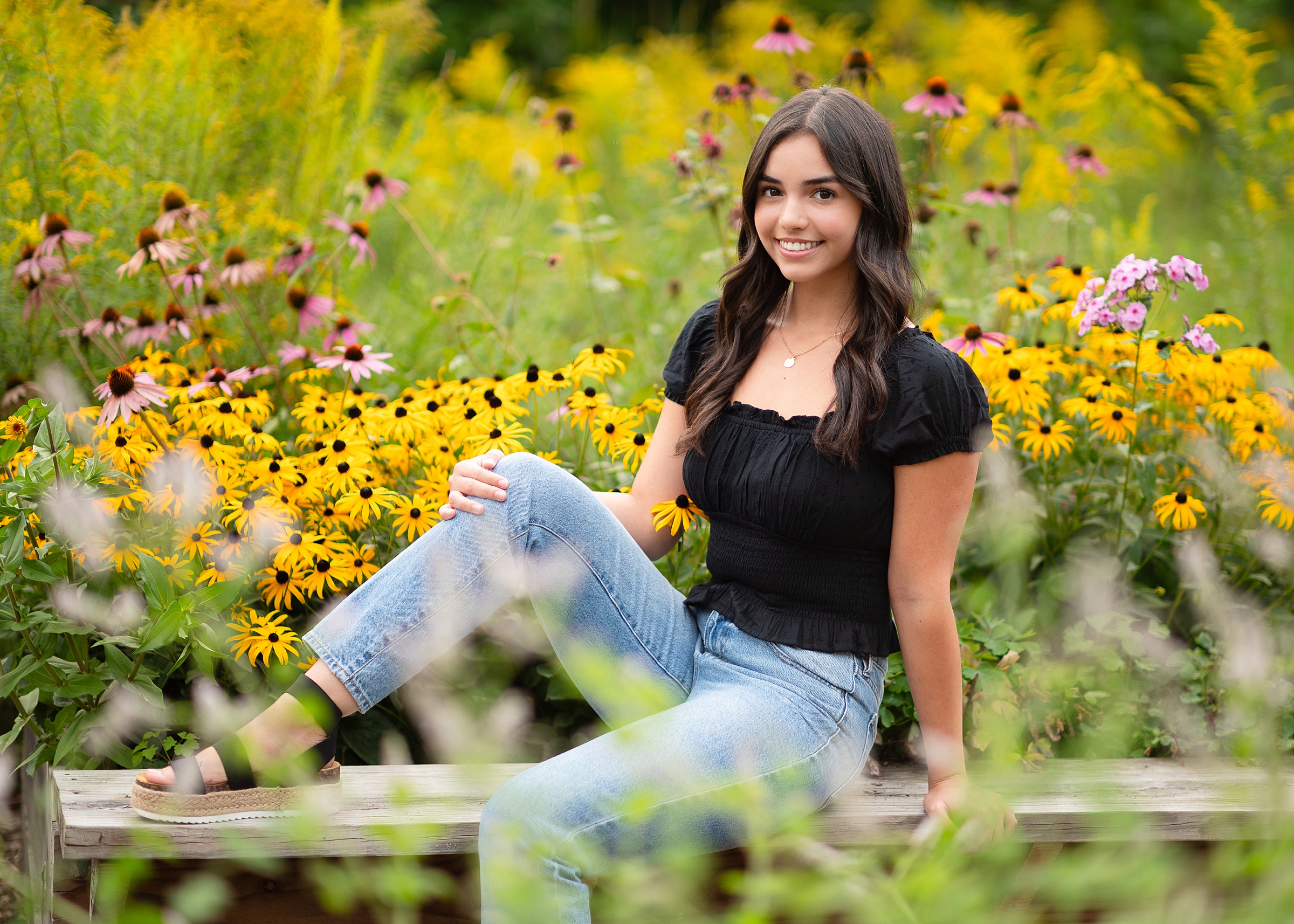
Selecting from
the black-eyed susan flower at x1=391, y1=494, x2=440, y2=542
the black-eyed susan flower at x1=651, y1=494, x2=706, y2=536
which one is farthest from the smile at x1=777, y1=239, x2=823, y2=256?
the black-eyed susan flower at x1=391, y1=494, x2=440, y2=542

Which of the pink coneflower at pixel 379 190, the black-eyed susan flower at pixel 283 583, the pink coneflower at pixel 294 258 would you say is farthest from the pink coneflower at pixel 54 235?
the black-eyed susan flower at pixel 283 583

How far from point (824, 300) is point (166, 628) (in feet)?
3.61

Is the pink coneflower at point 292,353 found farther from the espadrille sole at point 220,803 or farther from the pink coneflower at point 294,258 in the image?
the espadrille sole at point 220,803

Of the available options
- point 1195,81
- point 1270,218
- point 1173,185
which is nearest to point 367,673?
point 1270,218

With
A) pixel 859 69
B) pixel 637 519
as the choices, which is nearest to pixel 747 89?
pixel 859 69

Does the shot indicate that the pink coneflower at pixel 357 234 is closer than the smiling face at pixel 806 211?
No

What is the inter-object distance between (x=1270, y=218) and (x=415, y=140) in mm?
2940

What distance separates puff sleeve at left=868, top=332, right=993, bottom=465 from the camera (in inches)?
57.9

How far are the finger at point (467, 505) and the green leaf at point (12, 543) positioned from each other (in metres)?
0.62

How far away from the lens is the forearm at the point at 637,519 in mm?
1738

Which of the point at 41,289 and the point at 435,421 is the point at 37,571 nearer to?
the point at 435,421

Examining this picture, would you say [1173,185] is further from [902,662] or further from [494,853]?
[494,853]

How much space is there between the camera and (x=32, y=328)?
2391 millimetres

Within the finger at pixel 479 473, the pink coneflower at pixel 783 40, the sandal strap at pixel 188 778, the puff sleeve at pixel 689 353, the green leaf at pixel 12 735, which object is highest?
the pink coneflower at pixel 783 40
